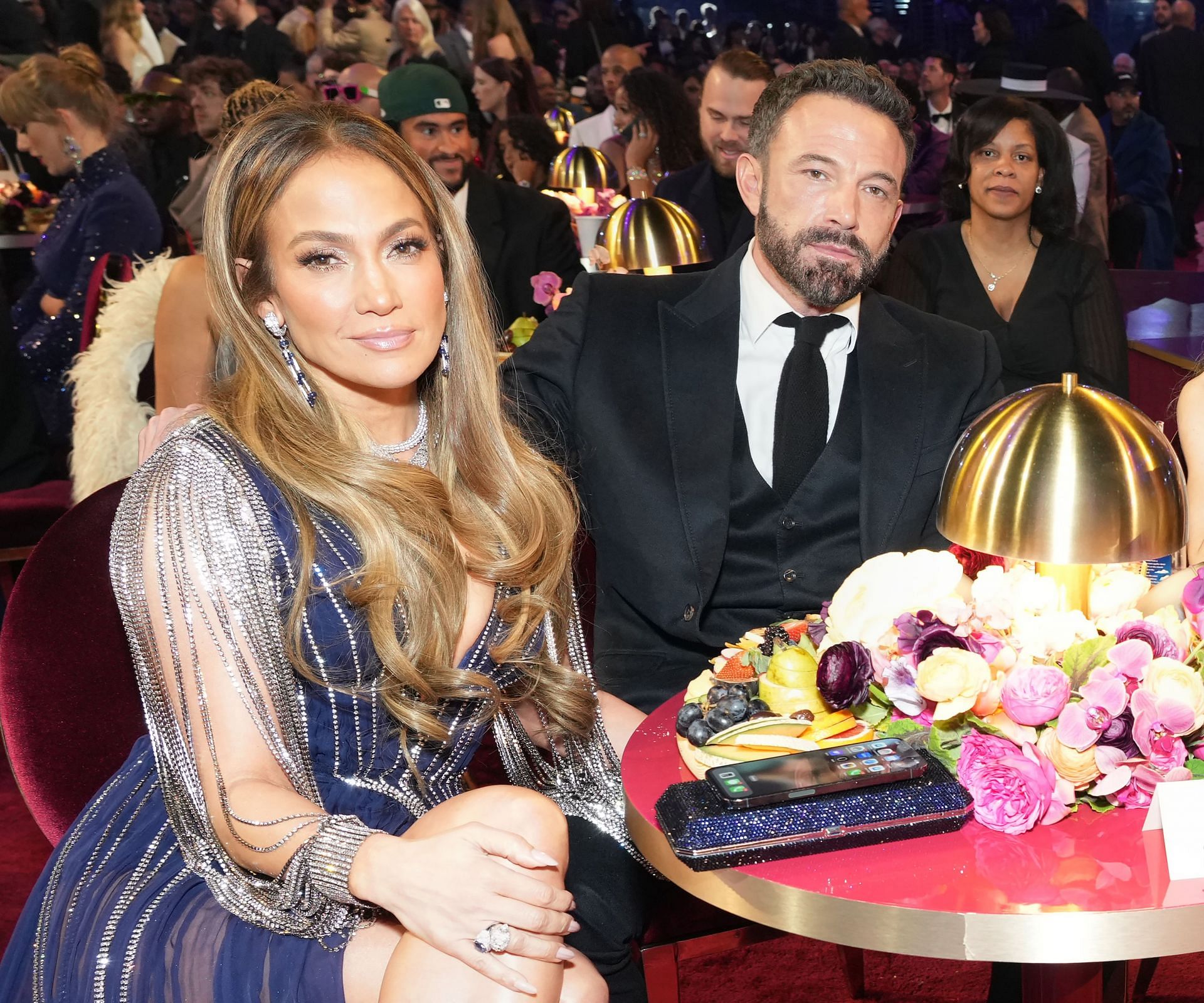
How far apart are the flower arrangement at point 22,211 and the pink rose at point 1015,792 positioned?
19.9 feet

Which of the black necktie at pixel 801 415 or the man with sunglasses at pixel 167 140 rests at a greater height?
the man with sunglasses at pixel 167 140

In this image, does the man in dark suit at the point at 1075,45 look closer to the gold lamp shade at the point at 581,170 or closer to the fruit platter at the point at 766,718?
the gold lamp shade at the point at 581,170

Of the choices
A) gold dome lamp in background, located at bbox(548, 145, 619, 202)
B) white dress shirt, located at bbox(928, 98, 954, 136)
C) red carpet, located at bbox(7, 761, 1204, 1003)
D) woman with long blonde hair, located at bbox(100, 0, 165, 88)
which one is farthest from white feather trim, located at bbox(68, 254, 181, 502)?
woman with long blonde hair, located at bbox(100, 0, 165, 88)

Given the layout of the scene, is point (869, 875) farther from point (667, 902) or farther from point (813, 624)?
point (667, 902)

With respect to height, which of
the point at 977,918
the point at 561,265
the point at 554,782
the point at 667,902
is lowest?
the point at 667,902

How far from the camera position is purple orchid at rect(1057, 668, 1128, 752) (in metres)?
1.40

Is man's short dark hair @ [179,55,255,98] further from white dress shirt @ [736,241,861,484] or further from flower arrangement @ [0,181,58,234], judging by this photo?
white dress shirt @ [736,241,861,484]

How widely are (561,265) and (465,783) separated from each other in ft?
10.6

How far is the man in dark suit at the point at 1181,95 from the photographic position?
8.16m

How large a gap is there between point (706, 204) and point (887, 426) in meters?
2.85

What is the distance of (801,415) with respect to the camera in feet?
7.68

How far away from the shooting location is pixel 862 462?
7.57ft

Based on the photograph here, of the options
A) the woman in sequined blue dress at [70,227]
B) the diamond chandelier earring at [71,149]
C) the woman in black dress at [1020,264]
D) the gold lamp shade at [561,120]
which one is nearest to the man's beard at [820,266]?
the woman in black dress at [1020,264]

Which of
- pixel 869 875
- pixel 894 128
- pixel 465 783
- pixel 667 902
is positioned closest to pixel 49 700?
pixel 465 783
